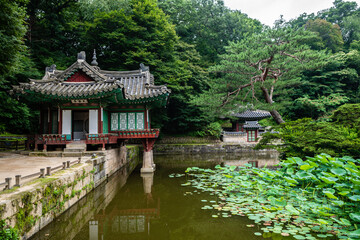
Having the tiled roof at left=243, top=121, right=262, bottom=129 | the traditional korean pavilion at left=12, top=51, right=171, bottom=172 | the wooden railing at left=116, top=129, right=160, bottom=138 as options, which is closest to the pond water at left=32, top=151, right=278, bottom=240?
the wooden railing at left=116, top=129, right=160, bottom=138

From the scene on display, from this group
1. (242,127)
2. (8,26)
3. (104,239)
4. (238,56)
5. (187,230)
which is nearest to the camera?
(104,239)

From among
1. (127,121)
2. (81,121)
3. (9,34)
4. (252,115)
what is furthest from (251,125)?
(9,34)

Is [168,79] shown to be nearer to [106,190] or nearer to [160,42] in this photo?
[160,42]

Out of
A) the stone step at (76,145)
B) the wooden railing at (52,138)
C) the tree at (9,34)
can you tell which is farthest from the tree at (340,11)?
the tree at (9,34)

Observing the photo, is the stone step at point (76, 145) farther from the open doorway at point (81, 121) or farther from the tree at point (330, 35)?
the tree at point (330, 35)

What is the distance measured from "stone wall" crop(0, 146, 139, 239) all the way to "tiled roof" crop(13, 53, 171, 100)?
3.65m

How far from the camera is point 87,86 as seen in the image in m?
11.6

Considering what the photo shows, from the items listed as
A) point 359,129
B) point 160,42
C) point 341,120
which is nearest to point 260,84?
point 341,120

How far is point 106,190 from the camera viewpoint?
862 centimetres

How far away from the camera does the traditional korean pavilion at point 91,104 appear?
10.6 metres

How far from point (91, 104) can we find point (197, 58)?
807 inches

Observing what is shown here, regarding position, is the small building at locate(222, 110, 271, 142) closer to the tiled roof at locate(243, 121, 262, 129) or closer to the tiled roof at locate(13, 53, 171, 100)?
the tiled roof at locate(243, 121, 262, 129)

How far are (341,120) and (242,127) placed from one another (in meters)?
19.5

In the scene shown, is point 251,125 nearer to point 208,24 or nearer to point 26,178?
point 208,24
